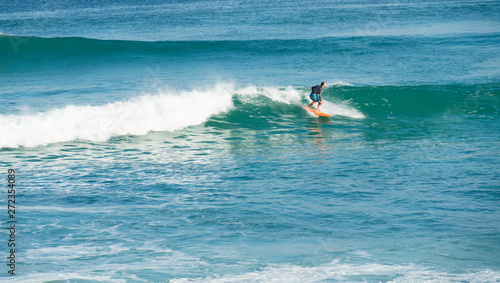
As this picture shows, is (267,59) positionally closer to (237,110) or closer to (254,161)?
(237,110)

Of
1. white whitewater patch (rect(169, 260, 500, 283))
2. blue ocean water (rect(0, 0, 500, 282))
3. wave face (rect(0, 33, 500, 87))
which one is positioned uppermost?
wave face (rect(0, 33, 500, 87))

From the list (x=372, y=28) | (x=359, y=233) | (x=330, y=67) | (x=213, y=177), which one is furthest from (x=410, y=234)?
(x=372, y=28)

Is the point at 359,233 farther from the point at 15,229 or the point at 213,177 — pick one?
the point at 15,229

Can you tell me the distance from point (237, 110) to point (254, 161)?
5.96 metres

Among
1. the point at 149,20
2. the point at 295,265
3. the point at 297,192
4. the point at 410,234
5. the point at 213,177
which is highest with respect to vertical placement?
the point at 149,20

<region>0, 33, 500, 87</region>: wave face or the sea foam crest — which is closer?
the sea foam crest

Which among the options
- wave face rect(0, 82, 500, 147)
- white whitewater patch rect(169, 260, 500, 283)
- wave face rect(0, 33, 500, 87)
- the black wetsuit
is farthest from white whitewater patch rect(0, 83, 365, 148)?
white whitewater patch rect(169, 260, 500, 283)

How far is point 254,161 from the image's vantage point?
12.1m

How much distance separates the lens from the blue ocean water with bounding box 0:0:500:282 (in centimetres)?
707

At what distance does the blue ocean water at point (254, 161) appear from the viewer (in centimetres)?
707

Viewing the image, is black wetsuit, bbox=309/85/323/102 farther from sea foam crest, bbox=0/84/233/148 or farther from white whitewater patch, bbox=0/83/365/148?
sea foam crest, bbox=0/84/233/148

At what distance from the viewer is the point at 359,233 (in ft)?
25.7

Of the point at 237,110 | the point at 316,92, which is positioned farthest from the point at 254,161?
the point at 237,110

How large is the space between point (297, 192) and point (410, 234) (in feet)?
8.26
